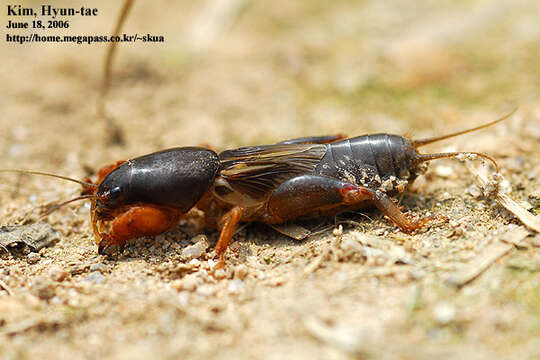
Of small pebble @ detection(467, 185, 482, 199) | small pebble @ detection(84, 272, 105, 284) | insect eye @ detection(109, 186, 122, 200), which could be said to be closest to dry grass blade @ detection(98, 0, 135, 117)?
insect eye @ detection(109, 186, 122, 200)

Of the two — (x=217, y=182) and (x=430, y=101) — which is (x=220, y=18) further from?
(x=217, y=182)

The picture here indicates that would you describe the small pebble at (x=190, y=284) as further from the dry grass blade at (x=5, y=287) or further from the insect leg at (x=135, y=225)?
the dry grass blade at (x=5, y=287)

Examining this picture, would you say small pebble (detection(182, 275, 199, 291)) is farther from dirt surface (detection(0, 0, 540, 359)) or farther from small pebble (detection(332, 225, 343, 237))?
small pebble (detection(332, 225, 343, 237))

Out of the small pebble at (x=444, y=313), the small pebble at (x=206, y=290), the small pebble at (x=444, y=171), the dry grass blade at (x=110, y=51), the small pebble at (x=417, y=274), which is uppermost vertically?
the dry grass blade at (x=110, y=51)

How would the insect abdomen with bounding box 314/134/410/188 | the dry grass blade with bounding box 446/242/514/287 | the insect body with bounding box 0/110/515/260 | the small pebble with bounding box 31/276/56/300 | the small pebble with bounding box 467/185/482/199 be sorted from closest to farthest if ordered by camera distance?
the dry grass blade with bounding box 446/242/514/287, the small pebble with bounding box 31/276/56/300, the insect body with bounding box 0/110/515/260, the insect abdomen with bounding box 314/134/410/188, the small pebble with bounding box 467/185/482/199

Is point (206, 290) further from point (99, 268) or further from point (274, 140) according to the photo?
point (274, 140)

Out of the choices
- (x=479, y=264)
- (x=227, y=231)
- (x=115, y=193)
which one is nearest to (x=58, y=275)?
(x=115, y=193)

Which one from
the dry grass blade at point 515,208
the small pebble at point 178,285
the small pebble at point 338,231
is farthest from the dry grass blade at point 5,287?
the dry grass blade at point 515,208
